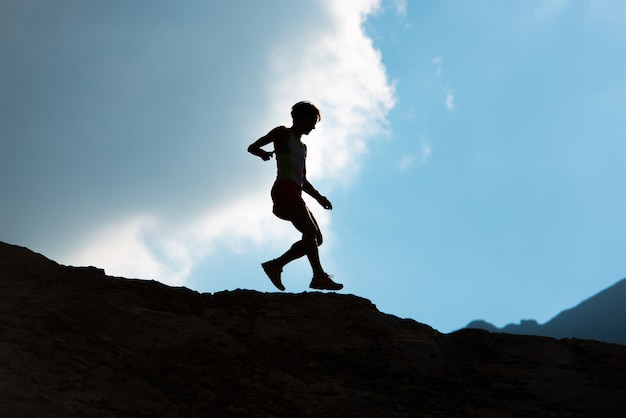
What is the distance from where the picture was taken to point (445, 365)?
486 centimetres

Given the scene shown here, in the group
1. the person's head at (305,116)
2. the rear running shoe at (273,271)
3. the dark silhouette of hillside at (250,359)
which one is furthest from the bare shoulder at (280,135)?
the dark silhouette of hillside at (250,359)

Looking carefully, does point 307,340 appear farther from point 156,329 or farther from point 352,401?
point 156,329

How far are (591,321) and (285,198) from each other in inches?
4776

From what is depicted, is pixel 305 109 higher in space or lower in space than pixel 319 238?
higher

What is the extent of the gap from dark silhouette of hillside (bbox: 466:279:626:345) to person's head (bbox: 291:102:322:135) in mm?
100649

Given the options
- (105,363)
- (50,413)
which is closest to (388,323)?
(105,363)

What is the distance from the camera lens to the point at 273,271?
6625 mm

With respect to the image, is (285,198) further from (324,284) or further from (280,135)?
(324,284)

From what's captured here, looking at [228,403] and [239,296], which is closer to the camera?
[228,403]

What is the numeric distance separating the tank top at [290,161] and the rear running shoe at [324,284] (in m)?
1.02

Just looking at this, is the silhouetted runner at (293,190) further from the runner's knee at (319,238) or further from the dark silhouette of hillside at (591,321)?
the dark silhouette of hillside at (591,321)

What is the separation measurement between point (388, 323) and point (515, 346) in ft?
3.43

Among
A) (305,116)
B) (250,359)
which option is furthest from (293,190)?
(250,359)

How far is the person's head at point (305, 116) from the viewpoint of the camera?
22.0 feet
